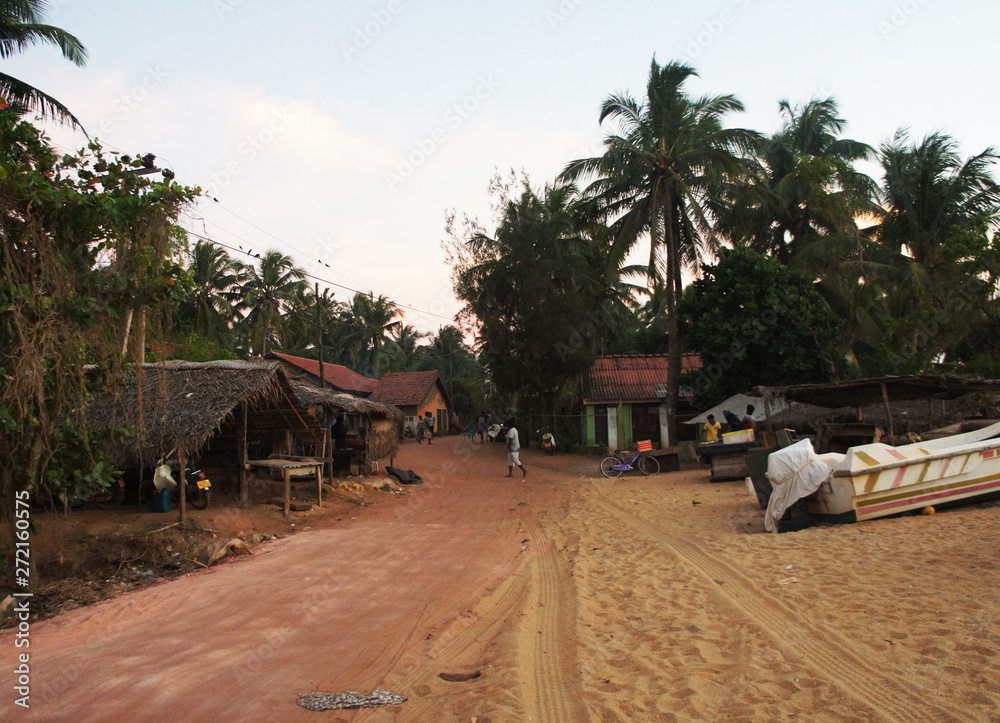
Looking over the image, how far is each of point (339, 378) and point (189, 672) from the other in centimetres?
3564

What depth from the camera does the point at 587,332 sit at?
28109 millimetres

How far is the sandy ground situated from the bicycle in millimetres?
9244

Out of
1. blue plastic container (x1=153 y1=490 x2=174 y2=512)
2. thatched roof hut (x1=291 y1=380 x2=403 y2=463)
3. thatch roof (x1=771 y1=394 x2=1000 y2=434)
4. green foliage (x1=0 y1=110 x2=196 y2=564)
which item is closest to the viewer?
green foliage (x1=0 y1=110 x2=196 y2=564)

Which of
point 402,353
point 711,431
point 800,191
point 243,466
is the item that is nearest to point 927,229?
point 800,191

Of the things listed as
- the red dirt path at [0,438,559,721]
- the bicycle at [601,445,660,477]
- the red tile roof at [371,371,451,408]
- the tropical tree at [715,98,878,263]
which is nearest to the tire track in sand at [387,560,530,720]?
the red dirt path at [0,438,559,721]

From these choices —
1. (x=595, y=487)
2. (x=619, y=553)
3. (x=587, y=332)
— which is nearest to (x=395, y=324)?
(x=587, y=332)

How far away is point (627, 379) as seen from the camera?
27.3m

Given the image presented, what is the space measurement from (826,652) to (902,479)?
554 cm

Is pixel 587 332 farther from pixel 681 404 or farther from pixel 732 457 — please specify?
pixel 732 457

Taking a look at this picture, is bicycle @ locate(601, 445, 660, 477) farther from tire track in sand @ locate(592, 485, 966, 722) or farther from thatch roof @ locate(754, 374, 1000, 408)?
tire track in sand @ locate(592, 485, 966, 722)

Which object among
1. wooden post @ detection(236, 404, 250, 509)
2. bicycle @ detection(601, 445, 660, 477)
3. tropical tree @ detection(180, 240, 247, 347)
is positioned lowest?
bicycle @ detection(601, 445, 660, 477)

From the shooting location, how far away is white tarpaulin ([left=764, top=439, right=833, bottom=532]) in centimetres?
921

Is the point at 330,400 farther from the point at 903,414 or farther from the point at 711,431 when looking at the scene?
the point at 903,414

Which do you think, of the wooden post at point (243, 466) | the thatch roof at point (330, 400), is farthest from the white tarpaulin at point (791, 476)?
the thatch roof at point (330, 400)
